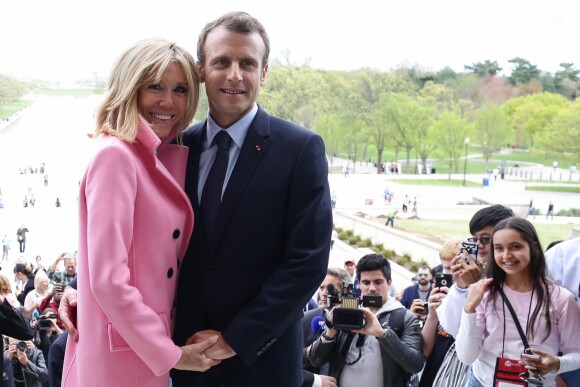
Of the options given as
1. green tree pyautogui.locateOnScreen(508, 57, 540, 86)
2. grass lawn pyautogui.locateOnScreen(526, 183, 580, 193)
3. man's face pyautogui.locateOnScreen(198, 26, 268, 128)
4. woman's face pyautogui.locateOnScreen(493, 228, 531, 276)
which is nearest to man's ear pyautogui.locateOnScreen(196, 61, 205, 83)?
man's face pyautogui.locateOnScreen(198, 26, 268, 128)

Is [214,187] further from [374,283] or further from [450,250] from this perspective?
[450,250]

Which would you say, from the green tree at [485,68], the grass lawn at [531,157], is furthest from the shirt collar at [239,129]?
the green tree at [485,68]

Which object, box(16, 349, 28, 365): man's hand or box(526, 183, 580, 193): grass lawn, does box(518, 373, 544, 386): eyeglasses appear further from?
box(526, 183, 580, 193): grass lawn

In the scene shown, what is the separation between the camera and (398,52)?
4366cm

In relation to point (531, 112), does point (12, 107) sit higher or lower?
lower

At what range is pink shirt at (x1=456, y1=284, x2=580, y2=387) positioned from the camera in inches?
91.1

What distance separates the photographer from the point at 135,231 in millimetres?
1626

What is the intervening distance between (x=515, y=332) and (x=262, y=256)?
113cm

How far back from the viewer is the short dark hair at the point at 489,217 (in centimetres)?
273

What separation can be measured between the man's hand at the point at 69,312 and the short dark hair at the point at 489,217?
1.61 m

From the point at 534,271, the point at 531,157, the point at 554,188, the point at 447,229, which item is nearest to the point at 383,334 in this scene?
the point at 534,271

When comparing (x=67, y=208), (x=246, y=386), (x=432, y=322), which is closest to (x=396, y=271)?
(x=432, y=322)

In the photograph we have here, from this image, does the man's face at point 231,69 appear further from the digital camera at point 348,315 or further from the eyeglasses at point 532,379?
the eyeglasses at point 532,379

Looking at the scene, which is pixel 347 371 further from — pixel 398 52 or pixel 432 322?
Answer: pixel 398 52
